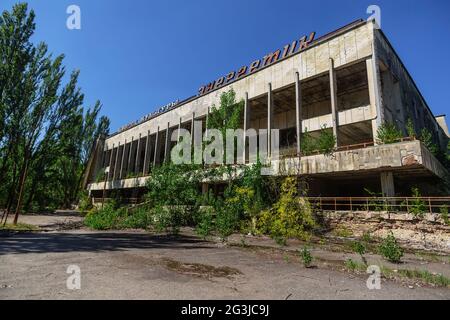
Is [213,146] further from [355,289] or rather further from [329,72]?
[355,289]

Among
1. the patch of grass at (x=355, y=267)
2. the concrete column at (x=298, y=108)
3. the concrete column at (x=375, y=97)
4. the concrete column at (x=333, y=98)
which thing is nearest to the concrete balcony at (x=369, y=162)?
the concrete column at (x=298, y=108)

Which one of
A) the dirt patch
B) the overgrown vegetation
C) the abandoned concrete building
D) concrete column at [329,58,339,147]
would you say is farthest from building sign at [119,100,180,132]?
the dirt patch

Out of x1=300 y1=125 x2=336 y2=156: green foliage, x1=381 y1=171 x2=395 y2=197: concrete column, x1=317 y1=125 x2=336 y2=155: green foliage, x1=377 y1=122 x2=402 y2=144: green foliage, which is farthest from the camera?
x1=300 y1=125 x2=336 y2=156: green foliage

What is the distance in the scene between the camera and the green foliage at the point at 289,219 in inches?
528

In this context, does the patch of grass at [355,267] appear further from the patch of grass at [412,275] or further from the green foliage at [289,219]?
the green foliage at [289,219]

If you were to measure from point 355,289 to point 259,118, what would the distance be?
2701 centimetres

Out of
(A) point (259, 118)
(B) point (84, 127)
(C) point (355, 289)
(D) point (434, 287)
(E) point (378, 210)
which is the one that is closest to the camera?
(C) point (355, 289)

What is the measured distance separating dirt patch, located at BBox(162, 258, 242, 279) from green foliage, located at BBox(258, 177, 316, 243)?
7142 mm

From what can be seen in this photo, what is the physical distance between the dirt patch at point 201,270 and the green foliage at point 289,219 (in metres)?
7.14

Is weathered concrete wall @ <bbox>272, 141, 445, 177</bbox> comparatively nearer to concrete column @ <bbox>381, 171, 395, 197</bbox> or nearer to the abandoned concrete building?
the abandoned concrete building

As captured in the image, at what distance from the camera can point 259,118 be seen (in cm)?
3088

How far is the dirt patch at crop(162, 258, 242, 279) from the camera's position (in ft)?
19.2

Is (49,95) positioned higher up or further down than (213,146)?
higher up

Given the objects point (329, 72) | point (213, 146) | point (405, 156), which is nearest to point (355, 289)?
point (405, 156)
